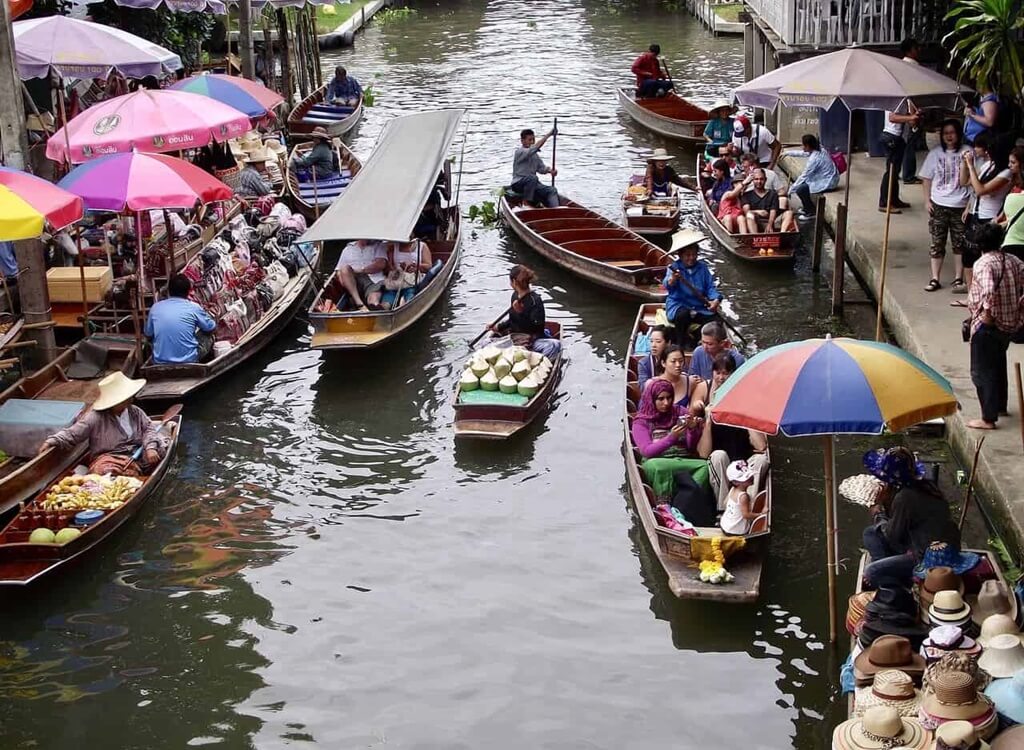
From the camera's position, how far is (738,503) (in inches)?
372

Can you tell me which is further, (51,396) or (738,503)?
(51,396)

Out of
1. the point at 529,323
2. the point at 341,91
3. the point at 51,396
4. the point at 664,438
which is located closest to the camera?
the point at 664,438

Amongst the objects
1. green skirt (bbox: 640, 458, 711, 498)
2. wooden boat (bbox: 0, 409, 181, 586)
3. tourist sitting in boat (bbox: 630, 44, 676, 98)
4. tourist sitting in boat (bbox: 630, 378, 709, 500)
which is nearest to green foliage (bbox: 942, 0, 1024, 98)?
tourist sitting in boat (bbox: 630, 378, 709, 500)

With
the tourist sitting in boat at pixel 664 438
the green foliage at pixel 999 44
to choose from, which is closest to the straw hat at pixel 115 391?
the tourist sitting in boat at pixel 664 438

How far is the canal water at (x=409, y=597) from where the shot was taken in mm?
8344

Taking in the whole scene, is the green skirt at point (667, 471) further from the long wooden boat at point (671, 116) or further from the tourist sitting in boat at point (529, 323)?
the long wooden boat at point (671, 116)

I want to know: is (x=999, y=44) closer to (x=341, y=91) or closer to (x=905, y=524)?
(x=905, y=524)

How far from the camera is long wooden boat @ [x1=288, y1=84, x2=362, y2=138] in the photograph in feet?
81.1

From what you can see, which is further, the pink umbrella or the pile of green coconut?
the pink umbrella

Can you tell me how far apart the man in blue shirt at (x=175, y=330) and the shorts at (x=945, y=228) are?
7.71 m

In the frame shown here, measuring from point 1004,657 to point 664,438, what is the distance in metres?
4.05

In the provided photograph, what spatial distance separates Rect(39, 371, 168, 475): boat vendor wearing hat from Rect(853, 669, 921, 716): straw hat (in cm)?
652

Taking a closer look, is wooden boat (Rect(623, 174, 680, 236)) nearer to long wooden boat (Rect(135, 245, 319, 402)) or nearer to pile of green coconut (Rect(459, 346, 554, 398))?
long wooden boat (Rect(135, 245, 319, 402))

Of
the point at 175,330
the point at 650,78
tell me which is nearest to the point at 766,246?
the point at 175,330
